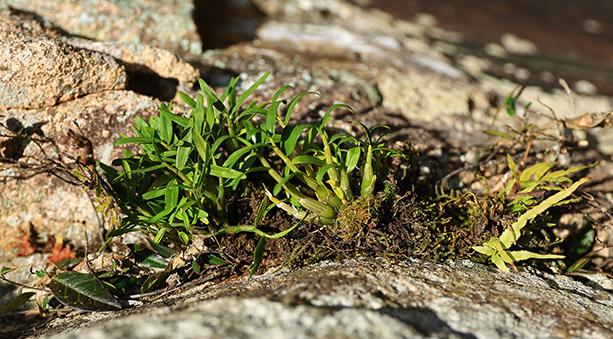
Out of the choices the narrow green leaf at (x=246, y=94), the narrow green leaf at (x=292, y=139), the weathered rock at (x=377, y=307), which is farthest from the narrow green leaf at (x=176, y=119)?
the weathered rock at (x=377, y=307)

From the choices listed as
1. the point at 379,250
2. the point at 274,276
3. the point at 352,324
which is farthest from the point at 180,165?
the point at 352,324

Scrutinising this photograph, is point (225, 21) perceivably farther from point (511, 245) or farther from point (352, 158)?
point (511, 245)

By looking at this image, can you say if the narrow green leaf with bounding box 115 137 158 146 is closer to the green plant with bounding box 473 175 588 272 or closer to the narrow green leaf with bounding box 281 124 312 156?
the narrow green leaf with bounding box 281 124 312 156

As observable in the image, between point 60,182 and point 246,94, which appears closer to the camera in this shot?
point 246,94

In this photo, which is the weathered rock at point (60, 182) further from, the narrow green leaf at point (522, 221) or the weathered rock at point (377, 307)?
the narrow green leaf at point (522, 221)

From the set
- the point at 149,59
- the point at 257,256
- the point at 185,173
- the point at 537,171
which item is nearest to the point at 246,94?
the point at 185,173

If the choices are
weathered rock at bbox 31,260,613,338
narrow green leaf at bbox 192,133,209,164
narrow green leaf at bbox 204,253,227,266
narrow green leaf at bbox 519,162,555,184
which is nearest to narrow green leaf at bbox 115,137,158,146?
narrow green leaf at bbox 192,133,209,164
